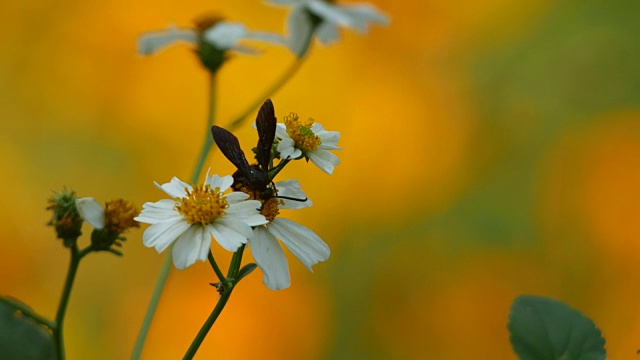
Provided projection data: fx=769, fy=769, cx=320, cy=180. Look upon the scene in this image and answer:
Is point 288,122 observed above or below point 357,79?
below

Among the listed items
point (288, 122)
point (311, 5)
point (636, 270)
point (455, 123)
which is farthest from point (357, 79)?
point (288, 122)

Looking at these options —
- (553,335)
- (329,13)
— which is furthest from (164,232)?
(329,13)

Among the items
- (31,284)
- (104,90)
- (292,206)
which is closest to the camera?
(292,206)

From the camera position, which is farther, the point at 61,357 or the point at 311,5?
the point at 311,5

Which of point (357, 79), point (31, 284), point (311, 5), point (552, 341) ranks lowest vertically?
point (552, 341)

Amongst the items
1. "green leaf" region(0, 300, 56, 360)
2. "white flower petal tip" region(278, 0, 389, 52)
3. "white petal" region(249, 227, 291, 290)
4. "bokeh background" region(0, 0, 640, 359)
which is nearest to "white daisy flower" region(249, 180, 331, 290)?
"white petal" region(249, 227, 291, 290)

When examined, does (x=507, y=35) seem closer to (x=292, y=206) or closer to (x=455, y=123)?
(x=455, y=123)

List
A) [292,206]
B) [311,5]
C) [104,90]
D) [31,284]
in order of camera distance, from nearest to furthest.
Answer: [292,206]
[311,5]
[31,284]
[104,90]
